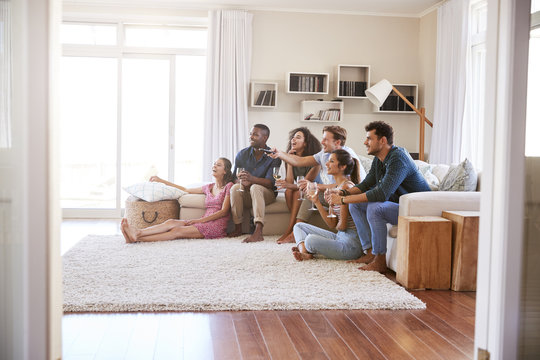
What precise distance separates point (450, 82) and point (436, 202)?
3.14m

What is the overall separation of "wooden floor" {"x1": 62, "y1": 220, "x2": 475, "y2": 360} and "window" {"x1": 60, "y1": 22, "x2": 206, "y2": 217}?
4.63 meters

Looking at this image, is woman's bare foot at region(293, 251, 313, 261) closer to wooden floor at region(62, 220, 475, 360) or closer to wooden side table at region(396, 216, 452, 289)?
wooden side table at region(396, 216, 452, 289)

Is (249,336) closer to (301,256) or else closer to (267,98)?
(301,256)

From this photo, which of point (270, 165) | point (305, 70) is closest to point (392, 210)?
point (270, 165)

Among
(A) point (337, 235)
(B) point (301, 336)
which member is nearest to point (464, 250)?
(A) point (337, 235)

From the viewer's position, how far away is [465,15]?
6180mm

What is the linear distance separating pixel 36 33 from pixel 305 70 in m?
6.04

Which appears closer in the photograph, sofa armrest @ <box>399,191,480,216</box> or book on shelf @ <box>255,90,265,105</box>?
sofa armrest @ <box>399,191,480,216</box>

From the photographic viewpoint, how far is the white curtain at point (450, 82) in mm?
6238

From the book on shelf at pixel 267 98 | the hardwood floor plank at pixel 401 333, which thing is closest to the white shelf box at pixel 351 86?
the book on shelf at pixel 267 98

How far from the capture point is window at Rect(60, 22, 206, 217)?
23.5 ft

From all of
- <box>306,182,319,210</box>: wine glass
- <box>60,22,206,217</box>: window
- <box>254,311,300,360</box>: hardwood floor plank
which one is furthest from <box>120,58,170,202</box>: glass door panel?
<box>254,311,300,360</box>: hardwood floor plank

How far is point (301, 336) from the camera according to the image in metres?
2.55

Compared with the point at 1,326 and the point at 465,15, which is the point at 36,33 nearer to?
the point at 1,326
